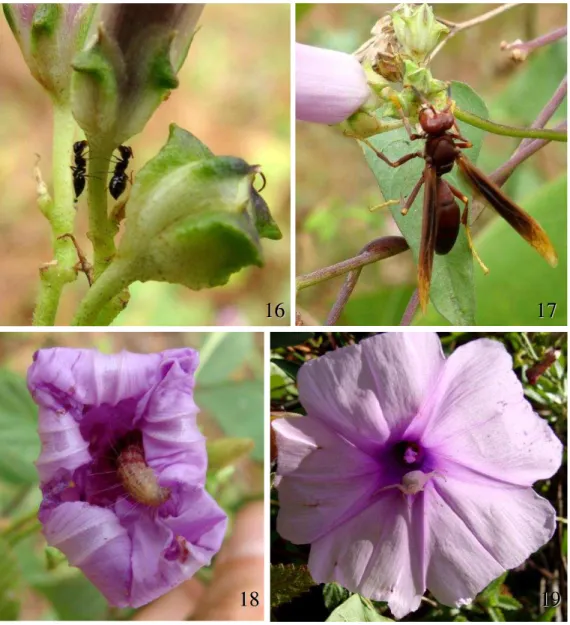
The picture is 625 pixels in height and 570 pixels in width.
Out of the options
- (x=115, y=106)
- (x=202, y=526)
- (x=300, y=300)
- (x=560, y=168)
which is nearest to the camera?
(x=115, y=106)

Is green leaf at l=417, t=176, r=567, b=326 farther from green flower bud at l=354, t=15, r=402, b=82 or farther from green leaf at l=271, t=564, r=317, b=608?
green leaf at l=271, t=564, r=317, b=608

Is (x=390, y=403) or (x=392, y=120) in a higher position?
(x=392, y=120)

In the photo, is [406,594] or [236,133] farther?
[236,133]

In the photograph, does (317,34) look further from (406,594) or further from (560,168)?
(406,594)

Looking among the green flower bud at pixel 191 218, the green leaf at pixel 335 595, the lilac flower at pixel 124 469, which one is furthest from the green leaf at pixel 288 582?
the green flower bud at pixel 191 218

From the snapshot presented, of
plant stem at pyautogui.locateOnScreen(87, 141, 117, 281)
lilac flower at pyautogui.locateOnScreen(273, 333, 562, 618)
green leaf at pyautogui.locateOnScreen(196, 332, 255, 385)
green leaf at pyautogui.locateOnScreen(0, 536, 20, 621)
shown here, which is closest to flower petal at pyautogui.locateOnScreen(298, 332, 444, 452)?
lilac flower at pyautogui.locateOnScreen(273, 333, 562, 618)

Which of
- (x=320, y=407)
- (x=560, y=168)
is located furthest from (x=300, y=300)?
(x=560, y=168)
